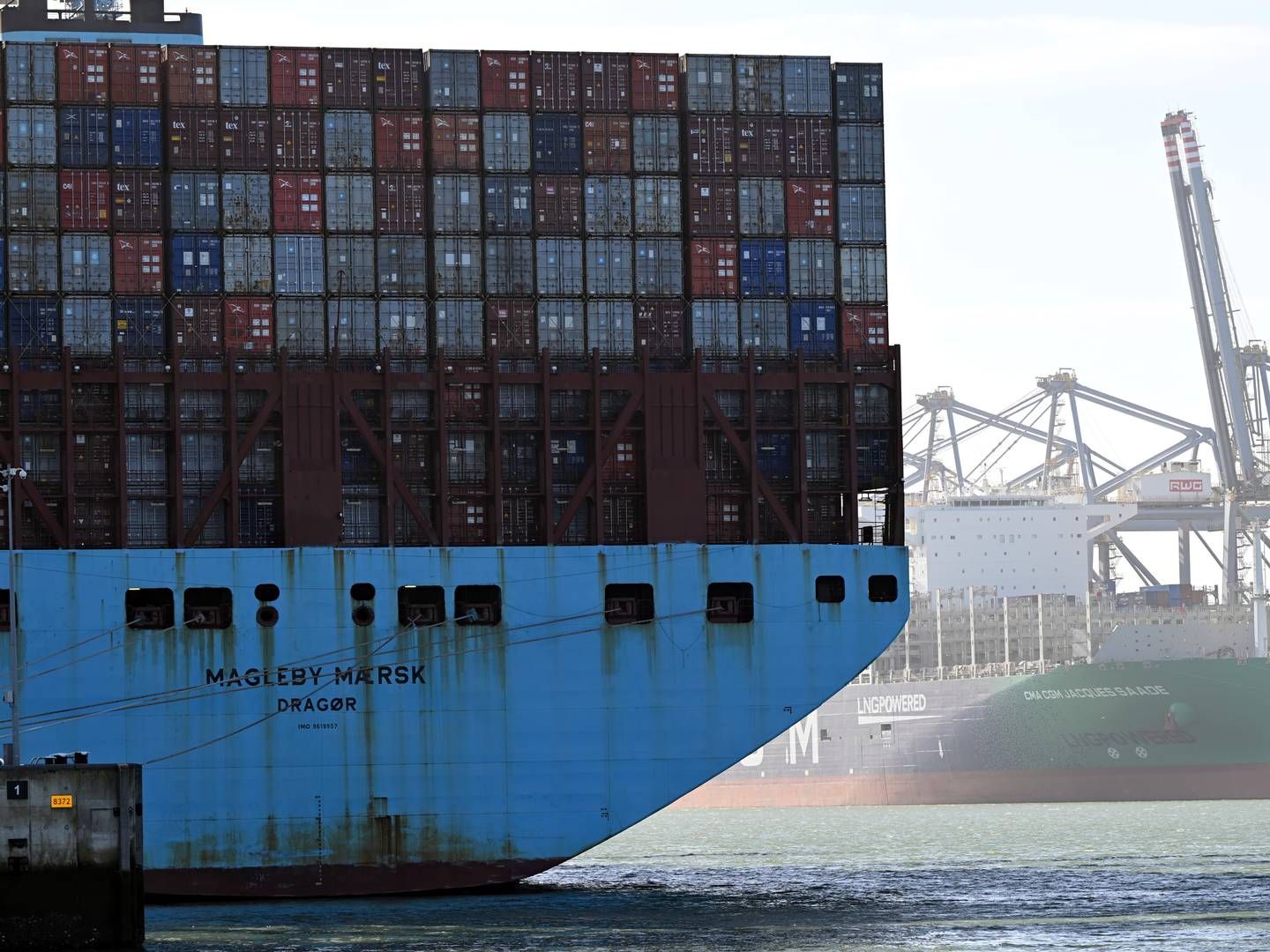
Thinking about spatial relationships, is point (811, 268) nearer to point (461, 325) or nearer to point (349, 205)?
point (461, 325)

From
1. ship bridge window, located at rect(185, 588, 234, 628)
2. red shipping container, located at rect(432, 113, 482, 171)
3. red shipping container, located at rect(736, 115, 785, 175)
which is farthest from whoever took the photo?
red shipping container, located at rect(736, 115, 785, 175)

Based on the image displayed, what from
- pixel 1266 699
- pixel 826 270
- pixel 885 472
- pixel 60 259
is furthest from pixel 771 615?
pixel 1266 699

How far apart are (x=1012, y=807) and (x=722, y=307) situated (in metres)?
60.3

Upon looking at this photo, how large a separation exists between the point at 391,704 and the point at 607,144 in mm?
12538

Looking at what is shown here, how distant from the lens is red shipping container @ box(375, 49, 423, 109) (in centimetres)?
4684

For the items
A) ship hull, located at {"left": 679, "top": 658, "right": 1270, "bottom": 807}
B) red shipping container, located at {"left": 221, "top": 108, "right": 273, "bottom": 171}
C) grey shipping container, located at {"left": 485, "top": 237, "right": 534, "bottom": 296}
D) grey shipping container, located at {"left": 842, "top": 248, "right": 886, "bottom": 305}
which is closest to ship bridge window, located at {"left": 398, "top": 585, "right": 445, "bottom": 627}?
grey shipping container, located at {"left": 485, "top": 237, "right": 534, "bottom": 296}

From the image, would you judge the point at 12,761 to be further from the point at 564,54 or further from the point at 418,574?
the point at 564,54

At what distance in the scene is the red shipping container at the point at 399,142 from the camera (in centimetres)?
4659

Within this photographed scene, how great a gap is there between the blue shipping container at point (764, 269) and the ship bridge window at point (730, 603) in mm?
6325

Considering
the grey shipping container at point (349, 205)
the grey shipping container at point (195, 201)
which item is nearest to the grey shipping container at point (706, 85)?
the grey shipping container at point (349, 205)

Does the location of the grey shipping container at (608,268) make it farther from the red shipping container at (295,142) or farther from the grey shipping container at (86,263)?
the grey shipping container at (86,263)

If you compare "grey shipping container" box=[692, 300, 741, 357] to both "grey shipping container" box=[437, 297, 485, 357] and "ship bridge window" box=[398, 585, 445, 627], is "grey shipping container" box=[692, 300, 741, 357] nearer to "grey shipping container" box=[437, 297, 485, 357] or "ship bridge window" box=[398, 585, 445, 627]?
"grey shipping container" box=[437, 297, 485, 357]

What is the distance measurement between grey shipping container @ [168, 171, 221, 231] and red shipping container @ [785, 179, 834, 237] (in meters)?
11.8

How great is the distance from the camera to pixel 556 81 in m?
47.5
